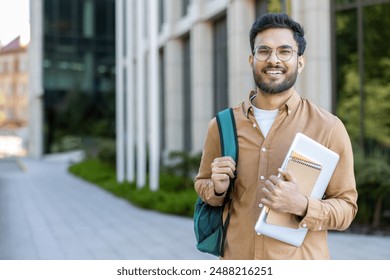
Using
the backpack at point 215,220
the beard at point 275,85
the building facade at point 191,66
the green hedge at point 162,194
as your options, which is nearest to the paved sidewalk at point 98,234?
the green hedge at point 162,194

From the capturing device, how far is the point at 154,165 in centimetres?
1284

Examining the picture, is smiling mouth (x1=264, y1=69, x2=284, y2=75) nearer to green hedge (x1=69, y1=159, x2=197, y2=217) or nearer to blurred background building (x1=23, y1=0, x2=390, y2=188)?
blurred background building (x1=23, y1=0, x2=390, y2=188)

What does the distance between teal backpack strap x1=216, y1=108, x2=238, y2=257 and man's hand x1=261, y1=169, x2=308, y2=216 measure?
24cm

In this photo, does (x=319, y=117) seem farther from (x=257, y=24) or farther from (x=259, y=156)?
(x=257, y=24)

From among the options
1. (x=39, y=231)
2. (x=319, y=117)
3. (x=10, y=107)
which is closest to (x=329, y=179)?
(x=319, y=117)

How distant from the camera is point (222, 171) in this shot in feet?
5.96

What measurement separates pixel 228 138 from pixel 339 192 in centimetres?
Result: 45

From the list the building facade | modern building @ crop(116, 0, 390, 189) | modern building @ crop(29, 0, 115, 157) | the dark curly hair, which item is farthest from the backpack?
modern building @ crop(29, 0, 115, 157)

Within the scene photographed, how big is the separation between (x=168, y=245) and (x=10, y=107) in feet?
25.2

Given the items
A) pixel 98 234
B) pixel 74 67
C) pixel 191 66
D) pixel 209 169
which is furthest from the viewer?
pixel 74 67

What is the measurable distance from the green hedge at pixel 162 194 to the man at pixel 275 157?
349 inches

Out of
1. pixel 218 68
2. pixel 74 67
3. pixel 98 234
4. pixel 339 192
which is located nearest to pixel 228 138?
pixel 339 192

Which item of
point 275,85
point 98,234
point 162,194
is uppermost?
point 275,85

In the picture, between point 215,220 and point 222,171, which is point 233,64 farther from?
point 222,171
